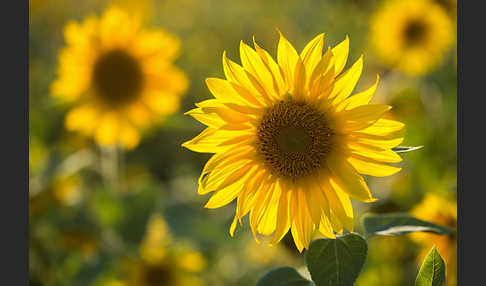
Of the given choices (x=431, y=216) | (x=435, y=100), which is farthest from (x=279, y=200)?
(x=435, y=100)

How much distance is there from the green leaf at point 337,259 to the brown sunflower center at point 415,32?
2.48 meters

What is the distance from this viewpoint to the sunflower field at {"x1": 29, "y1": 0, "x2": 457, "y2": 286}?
3.93 ft

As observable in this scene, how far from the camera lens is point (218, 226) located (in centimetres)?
238

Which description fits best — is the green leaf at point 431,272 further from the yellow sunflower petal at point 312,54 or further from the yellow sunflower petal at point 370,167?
the yellow sunflower petal at point 312,54

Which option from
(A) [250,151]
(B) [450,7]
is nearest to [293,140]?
(A) [250,151]

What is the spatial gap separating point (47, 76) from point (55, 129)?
19.0 inches

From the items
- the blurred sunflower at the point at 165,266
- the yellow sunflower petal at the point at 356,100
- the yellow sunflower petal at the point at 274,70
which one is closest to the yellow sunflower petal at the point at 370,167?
the yellow sunflower petal at the point at 356,100

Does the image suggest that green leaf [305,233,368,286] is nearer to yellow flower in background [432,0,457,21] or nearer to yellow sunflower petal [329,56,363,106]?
yellow sunflower petal [329,56,363,106]

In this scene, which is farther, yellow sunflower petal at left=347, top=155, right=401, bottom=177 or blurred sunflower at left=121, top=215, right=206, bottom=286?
blurred sunflower at left=121, top=215, right=206, bottom=286

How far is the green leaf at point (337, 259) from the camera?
1066 millimetres

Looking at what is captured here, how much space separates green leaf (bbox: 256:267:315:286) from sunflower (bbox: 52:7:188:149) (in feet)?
5.04

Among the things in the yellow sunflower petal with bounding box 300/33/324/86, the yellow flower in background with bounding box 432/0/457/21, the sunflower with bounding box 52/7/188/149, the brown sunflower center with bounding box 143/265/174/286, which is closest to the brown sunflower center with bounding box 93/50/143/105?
the sunflower with bounding box 52/7/188/149

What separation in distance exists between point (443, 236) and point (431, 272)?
60cm

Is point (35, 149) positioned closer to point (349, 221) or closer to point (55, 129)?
point (55, 129)
